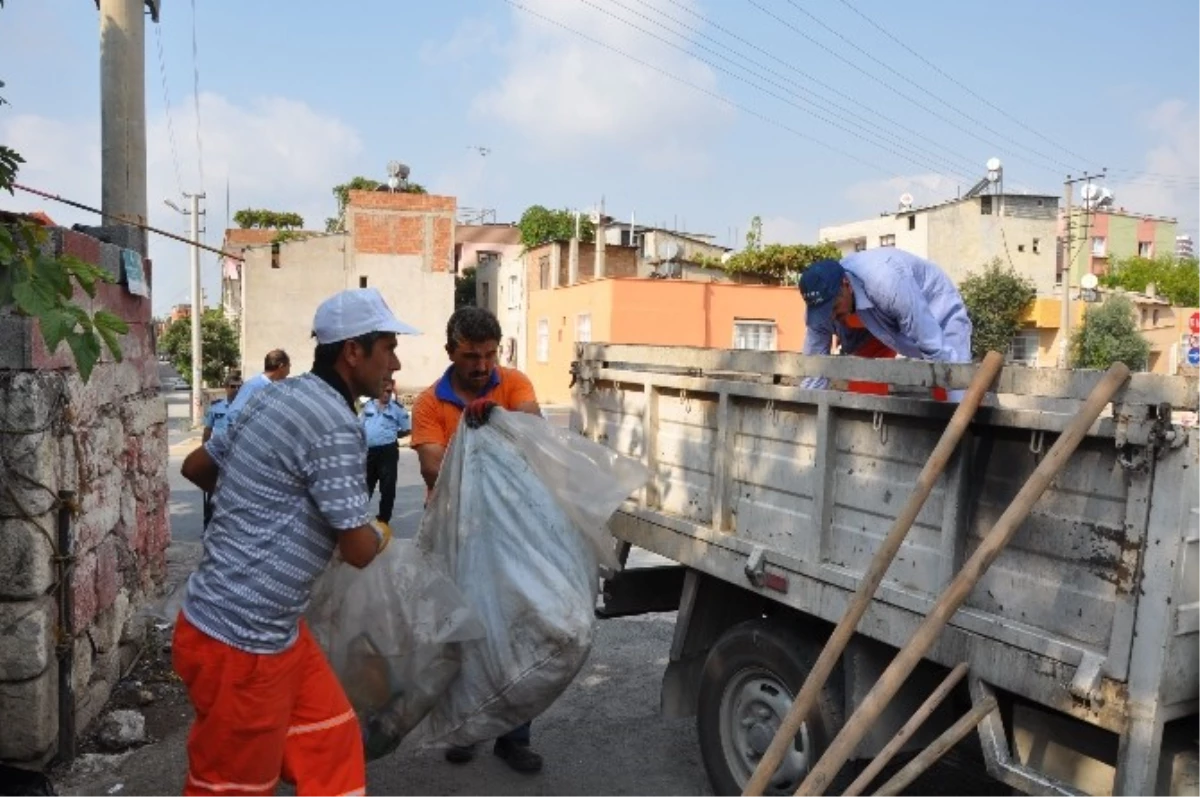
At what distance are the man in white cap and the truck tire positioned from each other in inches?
55.3

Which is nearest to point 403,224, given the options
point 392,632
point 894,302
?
point 894,302

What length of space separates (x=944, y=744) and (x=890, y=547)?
0.51 metres

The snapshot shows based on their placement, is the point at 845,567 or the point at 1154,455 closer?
the point at 1154,455

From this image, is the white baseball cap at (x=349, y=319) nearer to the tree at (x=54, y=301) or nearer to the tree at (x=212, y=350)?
the tree at (x=54, y=301)

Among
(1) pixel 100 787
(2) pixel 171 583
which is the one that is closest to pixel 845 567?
(1) pixel 100 787

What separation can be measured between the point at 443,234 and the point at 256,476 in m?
32.3

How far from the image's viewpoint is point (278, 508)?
2.65 metres

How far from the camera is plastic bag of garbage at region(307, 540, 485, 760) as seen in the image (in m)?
3.22

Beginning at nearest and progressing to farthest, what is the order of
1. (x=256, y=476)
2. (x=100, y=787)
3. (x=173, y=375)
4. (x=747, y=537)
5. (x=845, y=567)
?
(x=256, y=476) → (x=845, y=567) → (x=747, y=537) → (x=100, y=787) → (x=173, y=375)

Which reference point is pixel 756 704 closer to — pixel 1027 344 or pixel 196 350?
pixel 196 350

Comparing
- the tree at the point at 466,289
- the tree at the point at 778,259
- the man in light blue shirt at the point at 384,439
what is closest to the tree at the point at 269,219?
the tree at the point at 466,289

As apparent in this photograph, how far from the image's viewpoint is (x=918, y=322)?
4168 mm

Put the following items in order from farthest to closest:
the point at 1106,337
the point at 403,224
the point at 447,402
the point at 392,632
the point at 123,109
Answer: the point at 403,224
the point at 1106,337
the point at 123,109
the point at 447,402
the point at 392,632

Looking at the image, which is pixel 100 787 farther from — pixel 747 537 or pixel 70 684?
pixel 747 537
